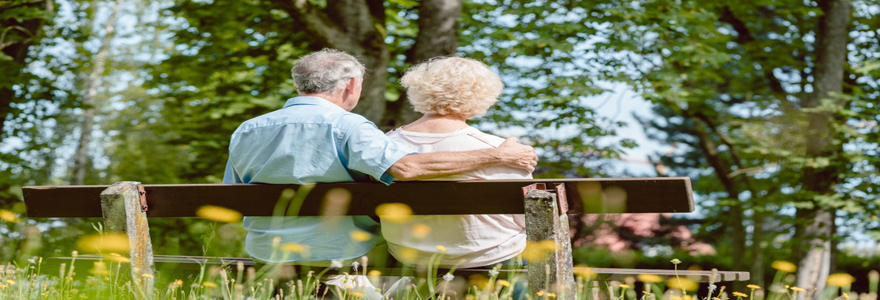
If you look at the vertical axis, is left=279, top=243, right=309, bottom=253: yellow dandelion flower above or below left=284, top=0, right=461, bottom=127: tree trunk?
above

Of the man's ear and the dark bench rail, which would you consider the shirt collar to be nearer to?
the man's ear

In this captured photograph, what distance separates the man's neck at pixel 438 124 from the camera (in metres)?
3.12

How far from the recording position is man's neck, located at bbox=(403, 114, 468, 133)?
10.2ft

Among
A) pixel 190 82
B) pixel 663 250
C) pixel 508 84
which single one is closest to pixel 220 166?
pixel 190 82

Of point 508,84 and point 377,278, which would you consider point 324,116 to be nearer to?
point 377,278

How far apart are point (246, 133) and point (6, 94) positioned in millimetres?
7132

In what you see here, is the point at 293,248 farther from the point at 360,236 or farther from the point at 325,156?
the point at 325,156

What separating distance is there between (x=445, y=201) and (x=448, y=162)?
0.58 feet

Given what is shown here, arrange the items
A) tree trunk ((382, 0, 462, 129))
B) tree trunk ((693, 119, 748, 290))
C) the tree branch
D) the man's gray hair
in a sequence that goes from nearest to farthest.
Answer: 1. the man's gray hair
2. the tree branch
3. tree trunk ((382, 0, 462, 129))
4. tree trunk ((693, 119, 748, 290))

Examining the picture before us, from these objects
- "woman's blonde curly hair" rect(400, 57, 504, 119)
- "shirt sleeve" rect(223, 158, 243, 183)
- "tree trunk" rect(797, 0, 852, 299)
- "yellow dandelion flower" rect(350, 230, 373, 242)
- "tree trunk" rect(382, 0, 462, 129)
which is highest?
"woman's blonde curly hair" rect(400, 57, 504, 119)

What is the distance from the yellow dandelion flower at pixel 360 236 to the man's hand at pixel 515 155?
0.59 m

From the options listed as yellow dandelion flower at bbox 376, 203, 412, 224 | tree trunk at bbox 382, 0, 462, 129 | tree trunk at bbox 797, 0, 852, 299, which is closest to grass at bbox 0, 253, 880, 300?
yellow dandelion flower at bbox 376, 203, 412, 224

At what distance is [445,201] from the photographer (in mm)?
2711

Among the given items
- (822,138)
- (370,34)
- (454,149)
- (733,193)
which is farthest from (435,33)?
(733,193)
